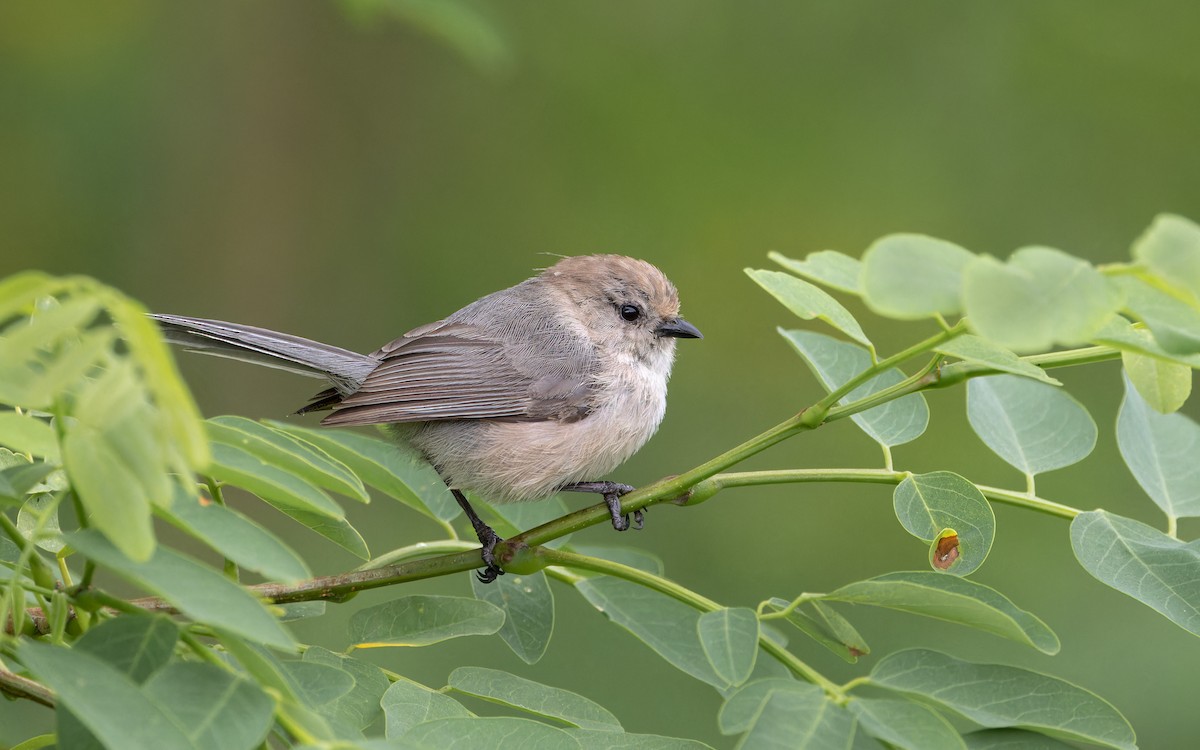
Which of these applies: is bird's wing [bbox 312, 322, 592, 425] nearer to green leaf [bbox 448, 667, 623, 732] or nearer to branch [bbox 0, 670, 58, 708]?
green leaf [bbox 448, 667, 623, 732]

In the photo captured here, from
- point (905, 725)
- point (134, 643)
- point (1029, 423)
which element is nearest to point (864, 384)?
point (1029, 423)

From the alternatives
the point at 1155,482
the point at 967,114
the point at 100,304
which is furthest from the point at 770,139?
the point at 100,304

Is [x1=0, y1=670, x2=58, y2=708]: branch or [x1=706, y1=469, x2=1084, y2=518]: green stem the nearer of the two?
[x1=0, y1=670, x2=58, y2=708]: branch

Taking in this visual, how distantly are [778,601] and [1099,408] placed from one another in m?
4.10

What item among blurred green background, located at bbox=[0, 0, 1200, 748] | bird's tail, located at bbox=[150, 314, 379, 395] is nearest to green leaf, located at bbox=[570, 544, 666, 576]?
bird's tail, located at bbox=[150, 314, 379, 395]

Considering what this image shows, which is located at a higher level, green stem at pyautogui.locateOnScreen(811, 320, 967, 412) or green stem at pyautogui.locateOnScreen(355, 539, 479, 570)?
green stem at pyautogui.locateOnScreen(811, 320, 967, 412)

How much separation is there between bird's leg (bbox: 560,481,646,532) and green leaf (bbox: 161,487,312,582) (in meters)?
0.91

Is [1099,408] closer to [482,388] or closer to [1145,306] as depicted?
[482,388]

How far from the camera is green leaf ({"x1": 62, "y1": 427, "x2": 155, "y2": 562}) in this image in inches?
47.5

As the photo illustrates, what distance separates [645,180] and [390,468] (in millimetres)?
4132

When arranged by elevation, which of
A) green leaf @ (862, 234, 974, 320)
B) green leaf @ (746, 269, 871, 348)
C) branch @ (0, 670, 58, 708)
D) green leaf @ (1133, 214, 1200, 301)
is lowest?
branch @ (0, 670, 58, 708)

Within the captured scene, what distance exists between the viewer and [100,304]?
3.73 feet

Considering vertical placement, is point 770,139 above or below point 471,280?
above

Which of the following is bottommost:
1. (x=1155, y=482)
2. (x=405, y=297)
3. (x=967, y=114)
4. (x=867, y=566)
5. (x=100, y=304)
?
(x=867, y=566)
